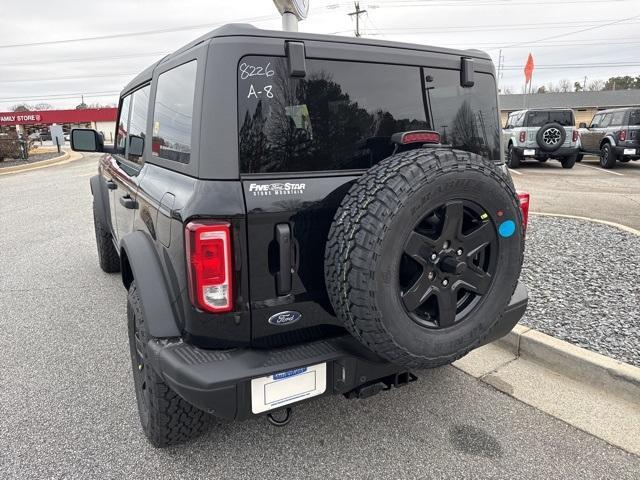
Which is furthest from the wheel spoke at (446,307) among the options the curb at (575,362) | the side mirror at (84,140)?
the side mirror at (84,140)

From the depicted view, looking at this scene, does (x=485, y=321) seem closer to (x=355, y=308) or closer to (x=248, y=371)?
(x=355, y=308)

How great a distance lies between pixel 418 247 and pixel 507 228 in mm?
488

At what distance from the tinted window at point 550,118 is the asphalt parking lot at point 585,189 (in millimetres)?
1413

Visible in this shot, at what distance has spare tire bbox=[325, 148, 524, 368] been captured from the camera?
1.82 m

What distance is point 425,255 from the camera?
77.1 inches

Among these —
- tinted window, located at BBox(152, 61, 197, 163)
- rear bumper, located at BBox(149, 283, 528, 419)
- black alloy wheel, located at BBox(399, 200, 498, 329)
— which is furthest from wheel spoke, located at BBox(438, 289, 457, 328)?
tinted window, located at BBox(152, 61, 197, 163)

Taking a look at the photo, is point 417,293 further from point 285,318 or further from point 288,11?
point 288,11

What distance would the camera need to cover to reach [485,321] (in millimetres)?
2178

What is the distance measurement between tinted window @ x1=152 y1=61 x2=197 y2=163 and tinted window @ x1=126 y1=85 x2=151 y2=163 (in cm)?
32

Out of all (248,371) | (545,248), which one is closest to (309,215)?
(248,371)

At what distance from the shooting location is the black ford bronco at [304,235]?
6.10 feet

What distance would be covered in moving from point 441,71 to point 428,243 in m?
1.04

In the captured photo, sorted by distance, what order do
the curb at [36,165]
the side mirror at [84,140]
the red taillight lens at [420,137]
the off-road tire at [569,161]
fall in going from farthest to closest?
1. the curb at [36,165]
2. the off-road tire at [569,161]
3. the side mirror at [84,140]
4. the red taillight lens at [420,137]

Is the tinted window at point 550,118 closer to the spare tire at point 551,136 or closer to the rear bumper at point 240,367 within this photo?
the spare tire at point 551,136
